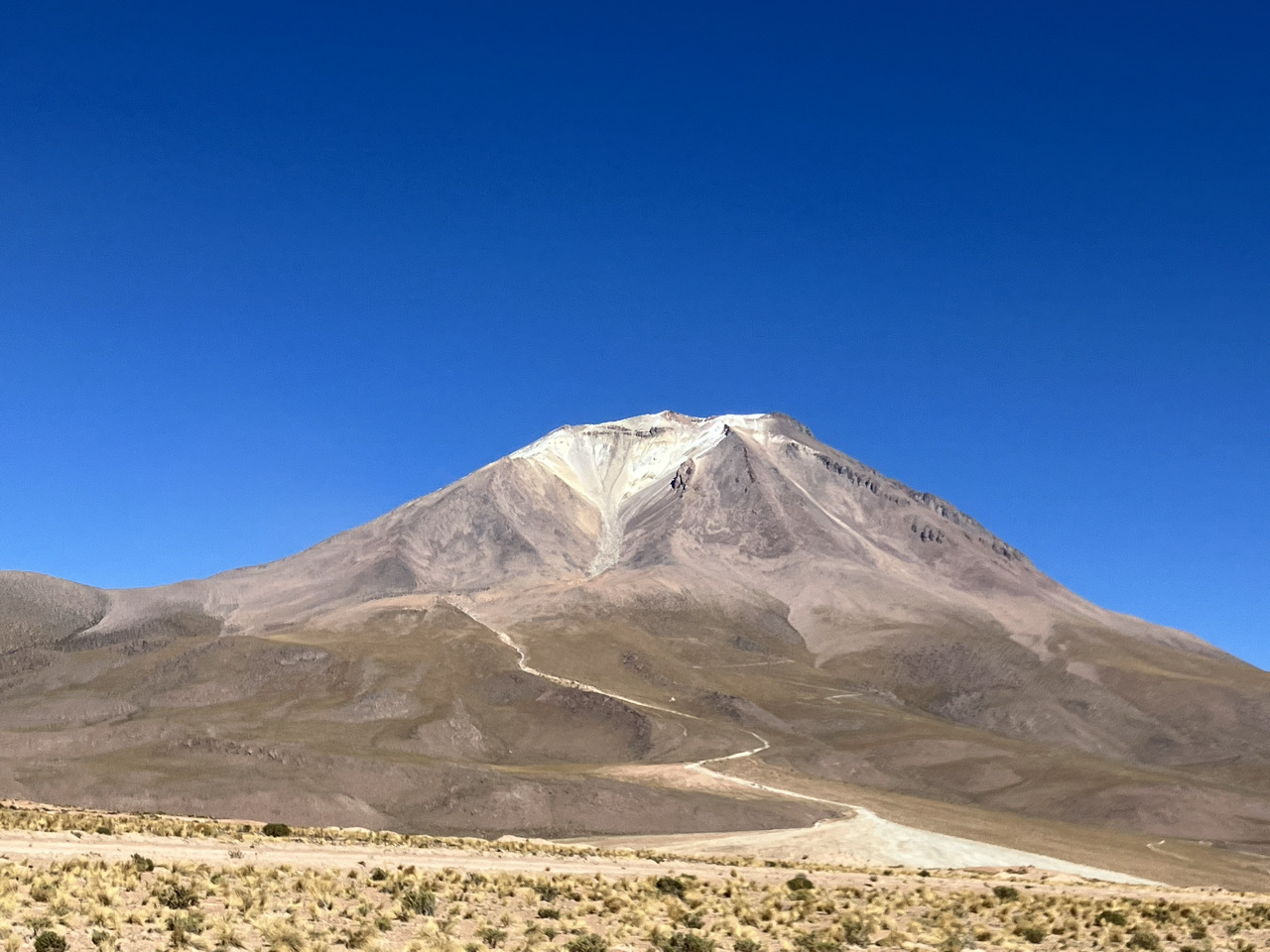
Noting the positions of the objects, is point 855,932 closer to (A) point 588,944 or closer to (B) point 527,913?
(A) point 588,944

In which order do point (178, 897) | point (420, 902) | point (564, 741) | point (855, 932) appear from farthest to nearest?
point (564, 741), point (855, 932), point (420, 902), point (178, 897)

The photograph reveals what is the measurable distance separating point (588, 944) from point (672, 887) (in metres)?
10.9

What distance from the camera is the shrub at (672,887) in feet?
108

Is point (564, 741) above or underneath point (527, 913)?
above

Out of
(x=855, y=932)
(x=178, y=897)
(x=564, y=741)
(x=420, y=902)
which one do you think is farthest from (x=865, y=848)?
(x=564, y=741)

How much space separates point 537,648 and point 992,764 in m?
77.1

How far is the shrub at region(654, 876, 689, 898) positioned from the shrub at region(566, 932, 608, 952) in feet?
28.9

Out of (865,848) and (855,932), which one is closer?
(855,932)

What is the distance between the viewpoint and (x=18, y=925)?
20.4 meters

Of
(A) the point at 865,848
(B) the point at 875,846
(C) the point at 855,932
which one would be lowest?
(A) the point at 865,848

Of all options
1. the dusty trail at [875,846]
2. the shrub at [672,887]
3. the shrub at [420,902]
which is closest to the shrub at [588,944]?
the shrub at [420,902]

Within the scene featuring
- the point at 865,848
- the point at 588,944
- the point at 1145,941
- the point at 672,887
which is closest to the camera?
the point at 588,944

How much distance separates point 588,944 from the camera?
915 inches

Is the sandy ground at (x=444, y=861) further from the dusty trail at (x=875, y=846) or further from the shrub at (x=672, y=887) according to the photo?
the dusty trail at (x=875, y=846)
